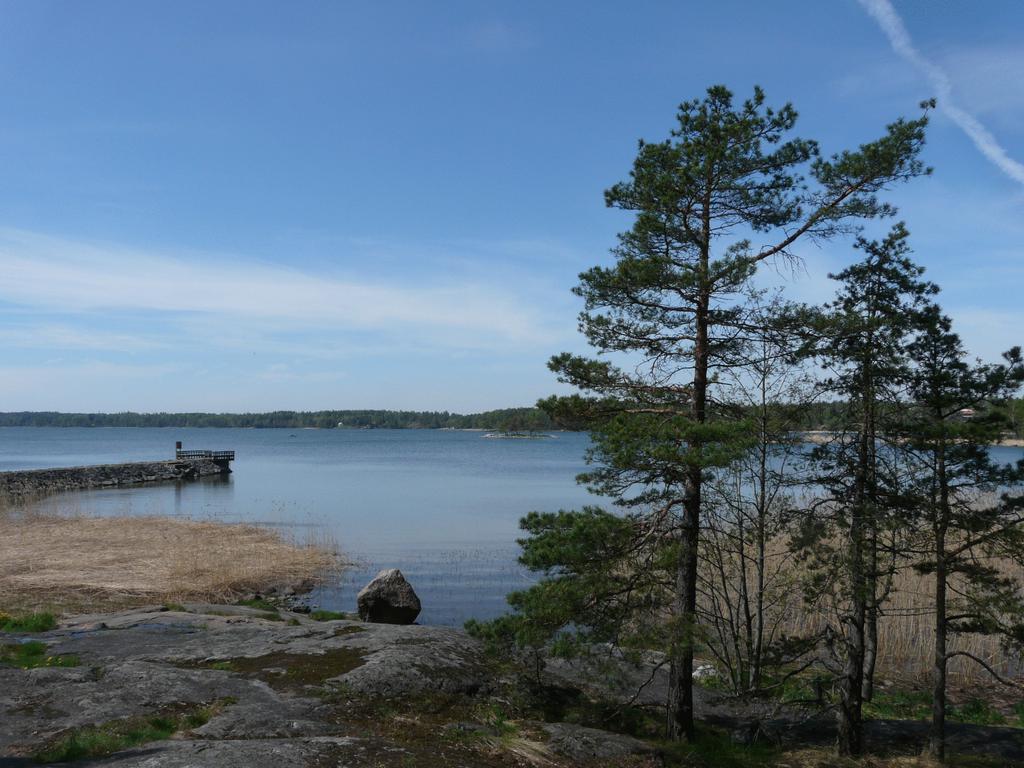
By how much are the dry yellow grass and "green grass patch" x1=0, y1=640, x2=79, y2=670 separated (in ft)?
21.1

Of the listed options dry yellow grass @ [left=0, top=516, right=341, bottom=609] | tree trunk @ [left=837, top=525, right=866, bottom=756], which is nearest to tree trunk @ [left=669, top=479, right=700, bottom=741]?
tree trunk @ [left=837, top=525, right=866, bottom=756]

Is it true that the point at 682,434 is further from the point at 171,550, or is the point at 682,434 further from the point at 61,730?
the point at 171,550

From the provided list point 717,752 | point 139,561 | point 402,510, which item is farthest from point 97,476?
point 717,752

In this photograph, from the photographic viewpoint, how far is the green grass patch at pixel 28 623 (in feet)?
42.7

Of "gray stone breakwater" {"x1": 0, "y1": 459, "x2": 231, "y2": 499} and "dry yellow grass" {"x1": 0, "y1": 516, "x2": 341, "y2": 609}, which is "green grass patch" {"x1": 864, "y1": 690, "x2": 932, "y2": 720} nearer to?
"dry yellow grass" {"x1": 0, "y1": 516, "x2": 341, "y2": 609}

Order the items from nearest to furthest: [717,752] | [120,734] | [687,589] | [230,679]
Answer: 1. [120,734]
2. [230,679]
3. [717,752]
4. [687,589]

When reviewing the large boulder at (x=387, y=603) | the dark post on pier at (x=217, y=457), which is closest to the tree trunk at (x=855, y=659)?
the large boulder at (x=387, y=603)

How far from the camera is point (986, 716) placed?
14.0 meters

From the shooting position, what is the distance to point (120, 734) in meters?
7.82

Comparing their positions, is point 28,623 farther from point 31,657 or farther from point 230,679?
point 230,679

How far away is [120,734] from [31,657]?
4.14 meters

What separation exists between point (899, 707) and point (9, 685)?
14.6 meters

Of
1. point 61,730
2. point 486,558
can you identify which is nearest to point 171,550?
point 486,558

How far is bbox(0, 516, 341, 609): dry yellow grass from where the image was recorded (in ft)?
63.1
